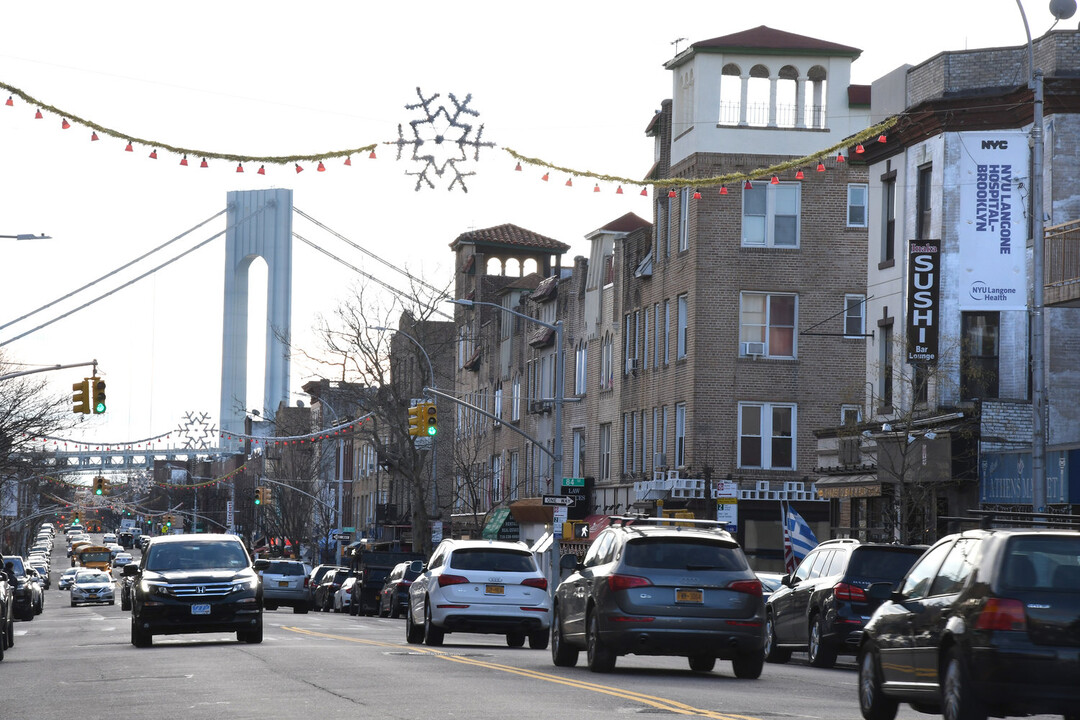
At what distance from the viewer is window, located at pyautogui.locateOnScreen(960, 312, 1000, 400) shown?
3344 cm

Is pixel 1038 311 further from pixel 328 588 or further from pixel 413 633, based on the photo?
pixel 328 588

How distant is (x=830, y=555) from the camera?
2308 centimetres

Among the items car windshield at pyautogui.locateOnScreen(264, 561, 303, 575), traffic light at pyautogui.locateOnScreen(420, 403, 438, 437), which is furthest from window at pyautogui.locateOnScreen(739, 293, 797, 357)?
car windshield at pyautogui.locateOnScreen(264, 561, 303, 575)

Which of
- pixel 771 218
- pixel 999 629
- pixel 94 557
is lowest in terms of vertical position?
pixel 94 557

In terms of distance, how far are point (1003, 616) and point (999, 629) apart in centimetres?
9

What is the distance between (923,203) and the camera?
35.3 m

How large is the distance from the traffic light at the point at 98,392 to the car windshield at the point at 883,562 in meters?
23.9

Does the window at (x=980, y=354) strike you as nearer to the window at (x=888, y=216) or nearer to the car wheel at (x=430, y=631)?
the window at (x=888, y=216)

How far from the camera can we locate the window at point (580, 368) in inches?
2391

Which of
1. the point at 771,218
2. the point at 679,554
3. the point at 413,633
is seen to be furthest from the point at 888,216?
the point at 679,554

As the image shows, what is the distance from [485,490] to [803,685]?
2189 inches

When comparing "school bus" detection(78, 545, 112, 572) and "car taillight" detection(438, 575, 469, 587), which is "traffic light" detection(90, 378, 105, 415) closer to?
"car taillight" detection(438, 575, 469, 587)

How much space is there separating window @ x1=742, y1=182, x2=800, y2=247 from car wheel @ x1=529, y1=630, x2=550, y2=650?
25.1 meters

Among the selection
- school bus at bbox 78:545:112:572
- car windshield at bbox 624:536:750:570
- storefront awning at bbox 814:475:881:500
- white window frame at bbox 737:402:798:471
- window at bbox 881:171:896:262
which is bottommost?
school bus at bbox 78:545:112:572
